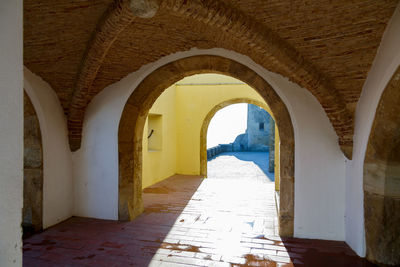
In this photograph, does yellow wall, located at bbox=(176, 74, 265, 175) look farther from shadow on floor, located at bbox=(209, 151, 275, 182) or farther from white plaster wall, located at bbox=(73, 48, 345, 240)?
white plaster wall, located at bbox=(73, 48, 345, 240)

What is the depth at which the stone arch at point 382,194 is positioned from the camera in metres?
2.62

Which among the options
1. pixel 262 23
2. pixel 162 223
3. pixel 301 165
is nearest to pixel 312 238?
pixel 301 165

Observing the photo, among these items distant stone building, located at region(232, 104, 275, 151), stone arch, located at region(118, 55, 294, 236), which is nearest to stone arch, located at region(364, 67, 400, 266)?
stone arch, located at region(118, 55, 294, 236)

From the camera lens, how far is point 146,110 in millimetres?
4391

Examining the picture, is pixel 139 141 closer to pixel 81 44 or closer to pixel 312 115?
pixel 81 44

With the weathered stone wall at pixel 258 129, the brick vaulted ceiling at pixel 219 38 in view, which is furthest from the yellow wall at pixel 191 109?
the weathered stone wall at pixel 258 129

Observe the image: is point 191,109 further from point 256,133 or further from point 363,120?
point 256,133

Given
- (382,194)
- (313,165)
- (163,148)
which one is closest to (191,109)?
(163,148)

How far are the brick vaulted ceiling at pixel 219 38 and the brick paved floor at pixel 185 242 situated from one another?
4.74ft

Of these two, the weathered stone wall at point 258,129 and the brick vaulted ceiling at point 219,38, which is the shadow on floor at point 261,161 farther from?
the brick vaulted ceiling at point 219,38

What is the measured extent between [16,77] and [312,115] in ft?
10.6

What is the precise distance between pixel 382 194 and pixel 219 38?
2.56m

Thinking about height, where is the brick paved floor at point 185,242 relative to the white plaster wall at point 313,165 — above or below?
below

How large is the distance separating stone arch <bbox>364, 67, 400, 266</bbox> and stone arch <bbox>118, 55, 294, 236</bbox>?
0.90 meters
